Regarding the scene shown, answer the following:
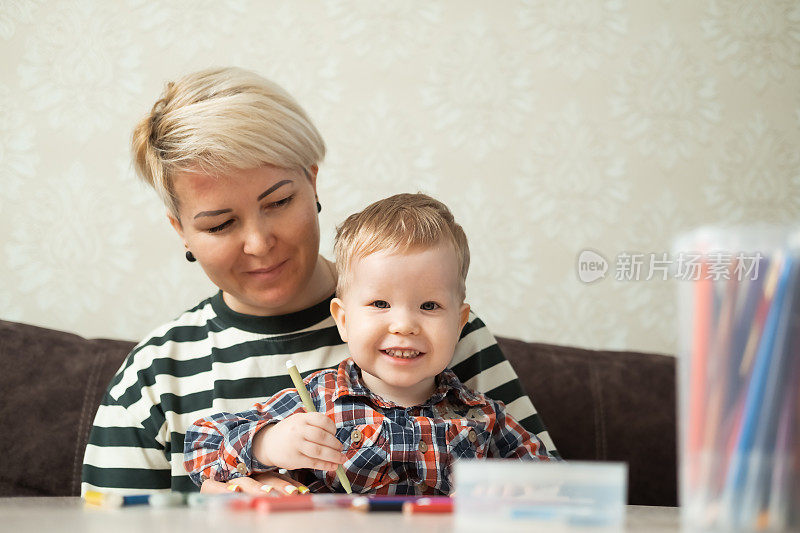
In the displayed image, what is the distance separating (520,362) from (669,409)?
0.32 metres

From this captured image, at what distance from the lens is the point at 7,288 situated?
204cm

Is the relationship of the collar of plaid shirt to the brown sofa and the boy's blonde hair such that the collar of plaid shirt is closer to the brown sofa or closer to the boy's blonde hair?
the boy's blonde hair

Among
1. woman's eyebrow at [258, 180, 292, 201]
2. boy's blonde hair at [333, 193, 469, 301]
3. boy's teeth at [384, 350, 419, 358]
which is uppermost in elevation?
woman's eyebrow at [258, 180, 292, 201]

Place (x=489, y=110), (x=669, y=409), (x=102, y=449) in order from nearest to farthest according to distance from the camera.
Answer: (x=102, y=449) → (x=669, y=409) → (x=489, y=110)

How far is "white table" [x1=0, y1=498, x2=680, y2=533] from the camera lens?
0.58 metres

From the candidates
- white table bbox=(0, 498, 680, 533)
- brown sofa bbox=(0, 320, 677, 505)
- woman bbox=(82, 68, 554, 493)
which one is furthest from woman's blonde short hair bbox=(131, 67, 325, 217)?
white table bbox=(0, 498, 680, 533)

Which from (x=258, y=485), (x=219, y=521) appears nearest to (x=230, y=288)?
(x=258, y=485)

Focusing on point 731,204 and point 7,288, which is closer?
point 7,288

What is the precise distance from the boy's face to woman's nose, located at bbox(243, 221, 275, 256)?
0.22 meters

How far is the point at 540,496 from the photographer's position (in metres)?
0.61

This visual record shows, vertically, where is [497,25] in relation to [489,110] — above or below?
above

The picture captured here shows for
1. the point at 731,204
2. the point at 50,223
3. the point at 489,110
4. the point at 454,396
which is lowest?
the point at 454,396

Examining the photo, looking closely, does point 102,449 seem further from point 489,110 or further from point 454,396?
point 489,110

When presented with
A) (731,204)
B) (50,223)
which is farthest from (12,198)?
(731,204)
